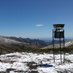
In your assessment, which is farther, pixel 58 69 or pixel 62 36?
pixel 62 36

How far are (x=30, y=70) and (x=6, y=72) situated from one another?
1870 millimetres

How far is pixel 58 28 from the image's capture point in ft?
56.6

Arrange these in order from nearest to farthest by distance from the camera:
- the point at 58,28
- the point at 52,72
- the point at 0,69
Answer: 1. the point at 52,72
2. the point at 0,69
3. the point at 58,28

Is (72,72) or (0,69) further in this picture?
(0,69)

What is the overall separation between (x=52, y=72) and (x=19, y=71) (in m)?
2.51

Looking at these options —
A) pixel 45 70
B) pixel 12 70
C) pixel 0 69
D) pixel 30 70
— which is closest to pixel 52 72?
pixel 45 70

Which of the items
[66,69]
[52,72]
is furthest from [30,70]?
[66,69]

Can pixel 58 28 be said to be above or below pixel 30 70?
above

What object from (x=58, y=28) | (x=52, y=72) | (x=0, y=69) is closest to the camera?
(x=52, y=72)

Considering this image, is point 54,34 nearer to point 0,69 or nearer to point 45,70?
point 45,70

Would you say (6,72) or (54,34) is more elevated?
(54,34)

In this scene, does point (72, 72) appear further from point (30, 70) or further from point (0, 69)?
point (0, 69)

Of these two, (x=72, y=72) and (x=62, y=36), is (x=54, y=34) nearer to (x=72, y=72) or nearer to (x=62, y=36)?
(x=62, y=36)

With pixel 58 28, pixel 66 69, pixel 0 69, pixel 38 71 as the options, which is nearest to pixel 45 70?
pixel 38 71
